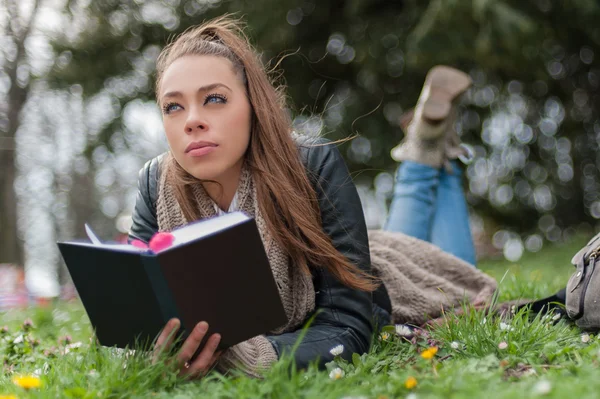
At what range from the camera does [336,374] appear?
1735 mm

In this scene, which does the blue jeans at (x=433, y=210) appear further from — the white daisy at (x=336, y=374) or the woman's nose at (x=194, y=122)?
the white daisy at (x=336, y=374)

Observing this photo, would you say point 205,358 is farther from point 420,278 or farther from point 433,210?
point 433,210

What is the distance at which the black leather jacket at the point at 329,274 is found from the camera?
6.70 ft

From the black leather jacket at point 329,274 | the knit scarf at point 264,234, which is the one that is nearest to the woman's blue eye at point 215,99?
the knit scarf at point 264,234

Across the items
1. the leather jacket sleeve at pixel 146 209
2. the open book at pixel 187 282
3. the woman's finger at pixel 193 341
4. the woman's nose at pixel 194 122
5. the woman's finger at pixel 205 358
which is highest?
the woman's nose at pixel 194 122

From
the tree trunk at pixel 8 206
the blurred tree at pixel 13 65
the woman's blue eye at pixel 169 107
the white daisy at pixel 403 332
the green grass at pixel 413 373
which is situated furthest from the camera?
the tree trunk at pixel 8 206

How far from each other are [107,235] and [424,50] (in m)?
8.45

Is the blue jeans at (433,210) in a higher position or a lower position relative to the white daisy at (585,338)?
higher

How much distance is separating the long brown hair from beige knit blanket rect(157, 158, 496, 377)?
0.14 ft

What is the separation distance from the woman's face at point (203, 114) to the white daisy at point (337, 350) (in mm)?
674

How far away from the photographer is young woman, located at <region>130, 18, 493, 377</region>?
2.10 m

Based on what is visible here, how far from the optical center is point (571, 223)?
331 inches

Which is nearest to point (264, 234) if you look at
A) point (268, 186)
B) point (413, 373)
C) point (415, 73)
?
point (268, 186)

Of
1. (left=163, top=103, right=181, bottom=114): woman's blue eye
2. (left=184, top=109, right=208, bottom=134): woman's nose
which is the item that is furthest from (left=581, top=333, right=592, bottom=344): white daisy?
(left=163, top=103, right=181, bottom=114): woman's blue eye
